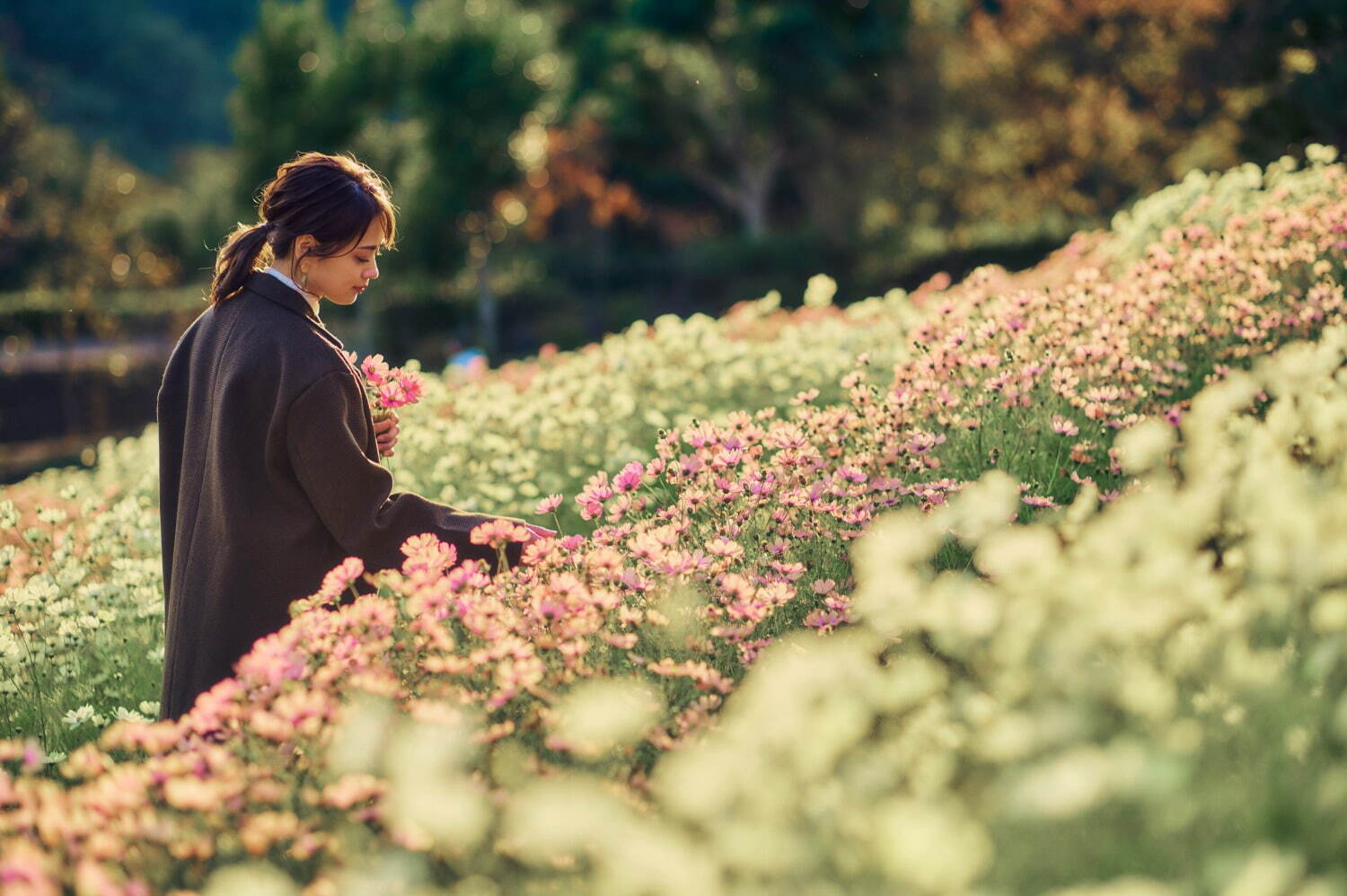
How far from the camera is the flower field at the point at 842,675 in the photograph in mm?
1733

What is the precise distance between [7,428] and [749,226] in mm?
17983

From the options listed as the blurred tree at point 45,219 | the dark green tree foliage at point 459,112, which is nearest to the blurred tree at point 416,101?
the dark green tree foliage at point 459,112

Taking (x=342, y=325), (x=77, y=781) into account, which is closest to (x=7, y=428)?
(x=342, y=325)

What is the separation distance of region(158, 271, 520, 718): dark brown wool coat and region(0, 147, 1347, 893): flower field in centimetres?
25

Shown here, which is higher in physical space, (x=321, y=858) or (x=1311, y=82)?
(x=1311, y=82)

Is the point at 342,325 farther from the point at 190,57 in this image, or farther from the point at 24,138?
the point at 190,57

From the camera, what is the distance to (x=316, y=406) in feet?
10.3

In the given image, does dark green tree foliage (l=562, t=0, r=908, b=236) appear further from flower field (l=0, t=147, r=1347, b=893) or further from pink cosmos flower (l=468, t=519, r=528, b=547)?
pink cosmos flower (l=468, t=519, r=528, b=547)

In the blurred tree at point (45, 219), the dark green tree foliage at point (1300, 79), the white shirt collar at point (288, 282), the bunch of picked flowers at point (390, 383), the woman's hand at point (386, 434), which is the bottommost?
the woman's hand at point (386, 434)

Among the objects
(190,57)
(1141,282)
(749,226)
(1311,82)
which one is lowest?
(1141,282)

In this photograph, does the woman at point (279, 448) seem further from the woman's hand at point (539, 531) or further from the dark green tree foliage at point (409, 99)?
the dark green tree foliage at point (409, 99)

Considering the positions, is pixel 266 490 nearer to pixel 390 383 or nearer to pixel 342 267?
pixel 390 383

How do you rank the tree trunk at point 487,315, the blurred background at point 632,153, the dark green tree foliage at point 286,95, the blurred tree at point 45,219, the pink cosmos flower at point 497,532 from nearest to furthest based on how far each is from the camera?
1. the pink cosmos flower at point 497,532
2. the blurred tree at point 45,219
3. the blurred background at point 632,153
4. the dark green tree foliage at point 286,95
5. the tree trunk at point 487,315

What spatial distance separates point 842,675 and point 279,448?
1.98 m
